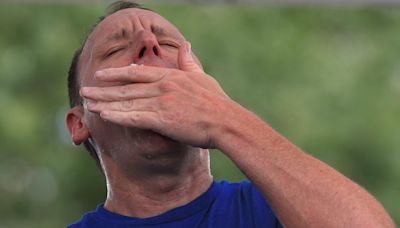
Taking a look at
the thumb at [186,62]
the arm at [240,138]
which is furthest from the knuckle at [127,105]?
the thumb at [186,62]

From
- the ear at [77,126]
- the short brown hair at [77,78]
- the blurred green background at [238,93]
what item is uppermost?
the short brown hair at [77,78]

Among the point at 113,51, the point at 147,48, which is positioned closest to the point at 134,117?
the point at 147,48

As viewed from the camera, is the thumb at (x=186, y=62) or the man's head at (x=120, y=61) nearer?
the thumb at (x=186, y=62)

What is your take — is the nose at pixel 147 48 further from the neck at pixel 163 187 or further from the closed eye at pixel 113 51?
the neck at pixel 163 187

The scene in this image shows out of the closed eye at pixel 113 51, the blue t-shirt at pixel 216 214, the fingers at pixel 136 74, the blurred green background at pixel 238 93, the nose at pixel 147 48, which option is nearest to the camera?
the fingers at pixel 136 74

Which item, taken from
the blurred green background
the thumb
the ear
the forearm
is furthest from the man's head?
the blurred green background

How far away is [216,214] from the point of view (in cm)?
276

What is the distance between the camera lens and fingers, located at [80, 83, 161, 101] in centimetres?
252

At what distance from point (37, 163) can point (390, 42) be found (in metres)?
2.69

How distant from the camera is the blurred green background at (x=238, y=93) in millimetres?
7340

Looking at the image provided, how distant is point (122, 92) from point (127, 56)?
366 mm

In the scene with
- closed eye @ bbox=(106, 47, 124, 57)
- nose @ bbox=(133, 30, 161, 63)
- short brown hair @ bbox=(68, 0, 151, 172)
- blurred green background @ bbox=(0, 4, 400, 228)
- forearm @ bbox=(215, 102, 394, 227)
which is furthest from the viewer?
blurred green background @ bbox=(0, 4, 400, 228)

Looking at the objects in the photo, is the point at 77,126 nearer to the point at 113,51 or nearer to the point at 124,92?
the point at 113,51

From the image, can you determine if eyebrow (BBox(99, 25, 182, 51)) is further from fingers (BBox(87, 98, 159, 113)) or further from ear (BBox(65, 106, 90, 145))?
fingers (BBox(87, 98, 159, 113))
